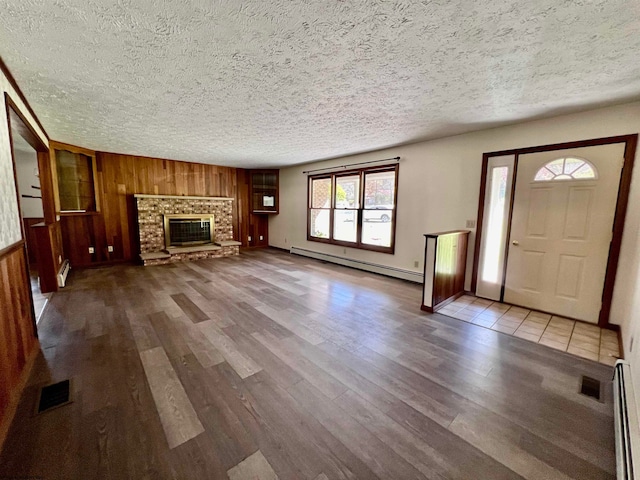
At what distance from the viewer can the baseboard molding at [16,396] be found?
1471mm

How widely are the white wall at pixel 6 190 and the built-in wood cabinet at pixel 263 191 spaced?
5159 mm

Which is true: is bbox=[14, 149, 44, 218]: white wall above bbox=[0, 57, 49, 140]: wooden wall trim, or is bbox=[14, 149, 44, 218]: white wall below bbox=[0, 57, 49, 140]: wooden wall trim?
below

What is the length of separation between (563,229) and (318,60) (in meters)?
3.31

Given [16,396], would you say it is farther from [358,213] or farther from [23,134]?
[358,213]

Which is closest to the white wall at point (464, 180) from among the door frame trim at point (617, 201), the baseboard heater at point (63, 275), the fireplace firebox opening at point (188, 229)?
the door frame trim at point (617, 201)

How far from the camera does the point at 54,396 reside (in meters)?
1.77

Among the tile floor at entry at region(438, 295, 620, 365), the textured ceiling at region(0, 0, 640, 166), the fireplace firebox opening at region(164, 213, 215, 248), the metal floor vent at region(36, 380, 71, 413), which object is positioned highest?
the textured ceiling at region(0, 0, 640, 166)

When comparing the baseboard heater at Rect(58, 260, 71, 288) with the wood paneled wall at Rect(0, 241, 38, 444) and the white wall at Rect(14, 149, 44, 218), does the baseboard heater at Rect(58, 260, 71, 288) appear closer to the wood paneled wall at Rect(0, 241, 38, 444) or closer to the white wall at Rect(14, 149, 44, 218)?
the wood paneled wall at Rect(0, 241, 38, 444)

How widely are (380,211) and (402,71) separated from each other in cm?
313

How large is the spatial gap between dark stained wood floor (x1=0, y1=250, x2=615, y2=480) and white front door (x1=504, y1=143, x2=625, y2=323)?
1.13 m

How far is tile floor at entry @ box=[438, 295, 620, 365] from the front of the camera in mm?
2434

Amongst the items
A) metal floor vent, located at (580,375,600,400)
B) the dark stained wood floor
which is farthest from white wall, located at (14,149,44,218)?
metal floor vent, located at (580,375,600,400)

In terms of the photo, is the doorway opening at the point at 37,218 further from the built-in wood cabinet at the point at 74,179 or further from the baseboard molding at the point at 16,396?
the baseboard molding at the point at 16,396

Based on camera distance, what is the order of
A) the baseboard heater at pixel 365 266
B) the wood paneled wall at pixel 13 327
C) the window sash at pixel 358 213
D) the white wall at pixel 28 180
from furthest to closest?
the white wall at pixel 28 180, the window sash at pixel 358 213, the baseboard heater at pixel 365 266, the wood paneled wall at pixel 13 327
